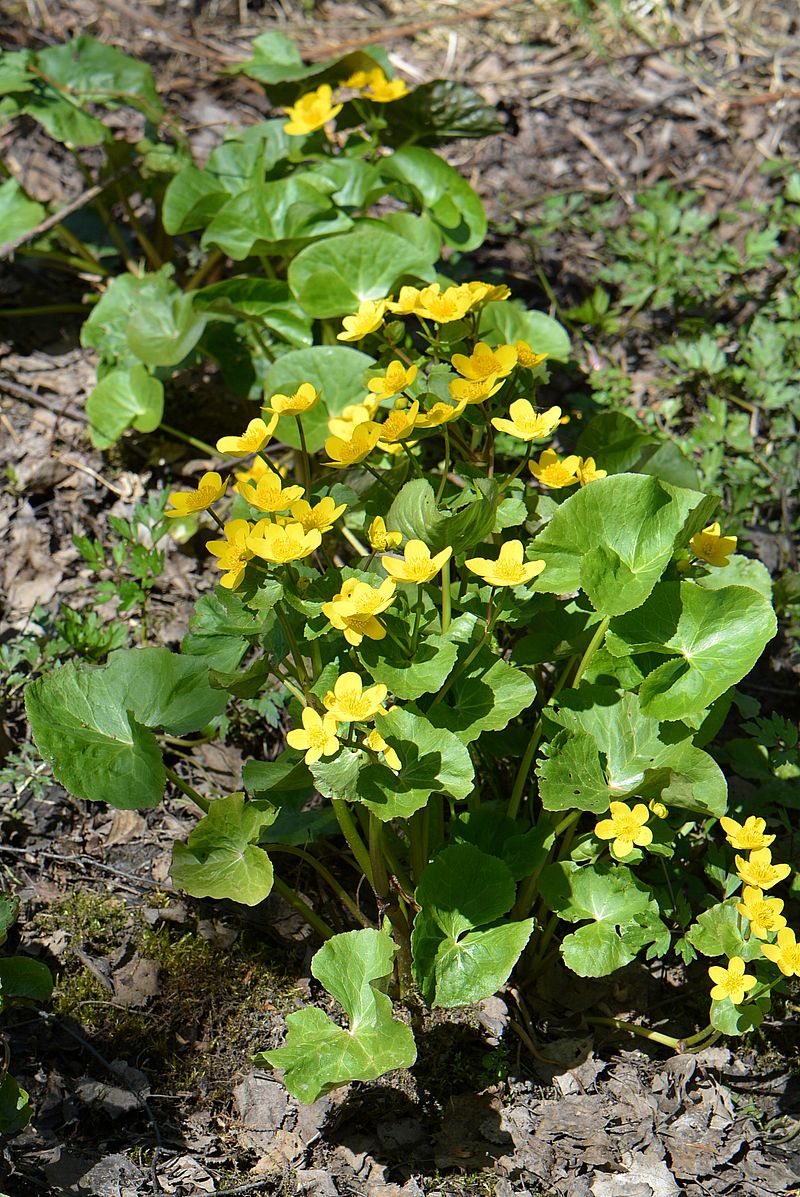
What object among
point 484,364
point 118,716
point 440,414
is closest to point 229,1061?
point 118,716

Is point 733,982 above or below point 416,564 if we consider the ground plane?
below

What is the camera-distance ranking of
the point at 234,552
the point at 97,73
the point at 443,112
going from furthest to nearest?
the point at 97,73 → the point at 443,112 → the point at 234,552

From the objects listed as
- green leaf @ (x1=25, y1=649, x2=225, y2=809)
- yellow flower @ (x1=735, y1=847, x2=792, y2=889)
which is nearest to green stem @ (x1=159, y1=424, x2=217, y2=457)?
green leaf @ (x1=25, y1=649, x2=225, y2=809)

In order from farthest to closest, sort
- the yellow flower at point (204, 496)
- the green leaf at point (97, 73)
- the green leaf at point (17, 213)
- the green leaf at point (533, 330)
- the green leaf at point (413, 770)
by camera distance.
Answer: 1. the green leaf at point (97, 73)
2. the green leaf at point (17, 213)
3. the green leaf at point (533, 330)
4. the yellow flower at point (204, 496)
5. the green leaf at point (413, 770)

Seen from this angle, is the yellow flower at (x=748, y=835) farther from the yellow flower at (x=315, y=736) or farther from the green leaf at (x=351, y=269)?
the green leaf at (x=351, y=269)

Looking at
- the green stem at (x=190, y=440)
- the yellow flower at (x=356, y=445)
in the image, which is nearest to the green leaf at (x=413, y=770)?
the yellow flower at (x=356, y=445)

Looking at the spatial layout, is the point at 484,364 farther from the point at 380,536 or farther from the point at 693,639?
the point at 693,639
